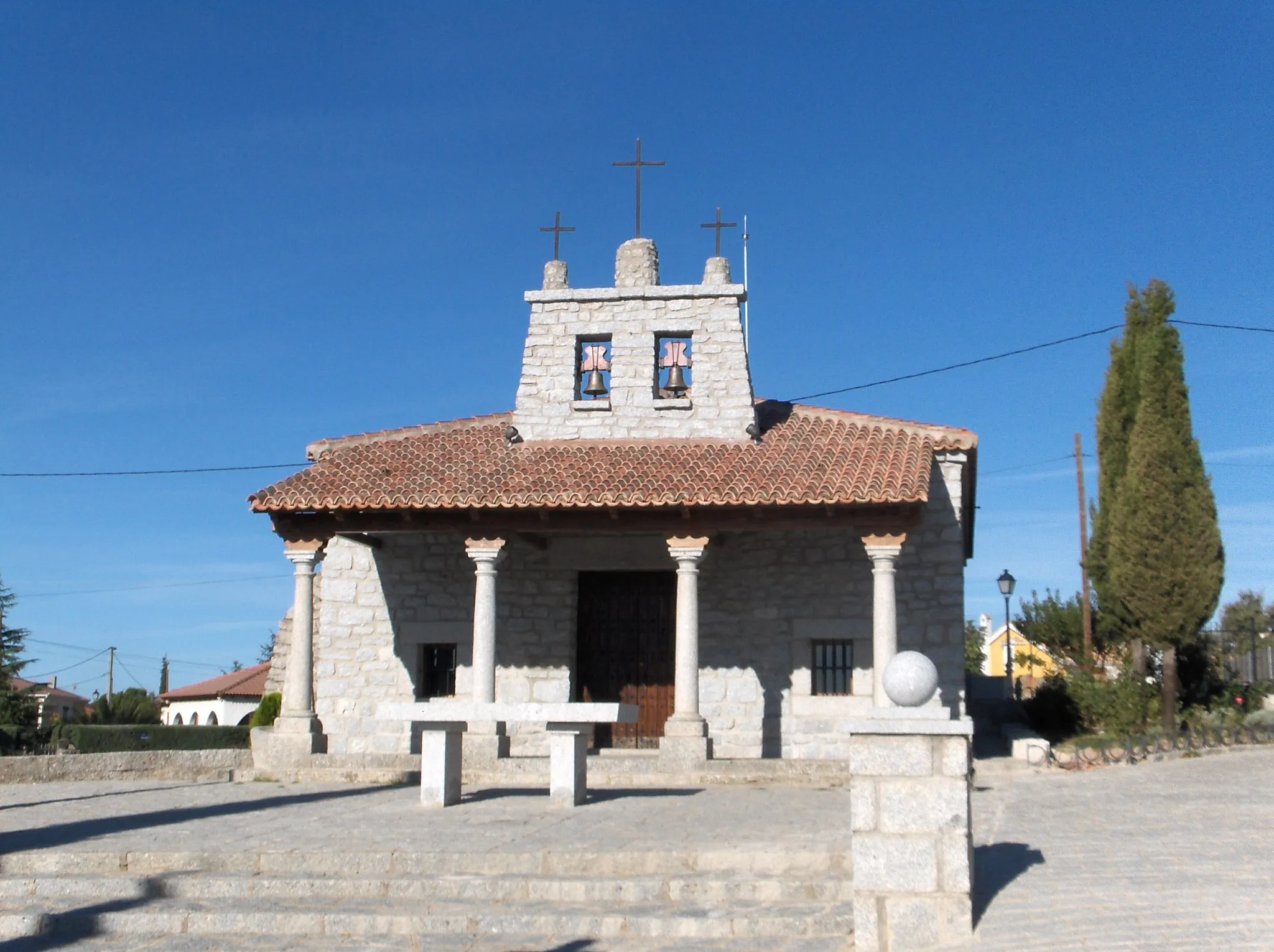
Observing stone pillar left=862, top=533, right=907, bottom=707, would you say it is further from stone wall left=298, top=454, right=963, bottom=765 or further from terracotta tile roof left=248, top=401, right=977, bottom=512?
stone wall left=298, top=454, right=963, bottom=765

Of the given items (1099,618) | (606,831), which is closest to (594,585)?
(606,831)

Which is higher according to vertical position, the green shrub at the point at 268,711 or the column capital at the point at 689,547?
the column capital at the point at 689,547

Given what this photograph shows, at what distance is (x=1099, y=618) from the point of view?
22.0 m

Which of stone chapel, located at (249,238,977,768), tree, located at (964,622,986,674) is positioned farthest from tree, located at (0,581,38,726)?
tree, located at (964,622,986,674)

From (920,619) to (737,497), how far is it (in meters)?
3.40

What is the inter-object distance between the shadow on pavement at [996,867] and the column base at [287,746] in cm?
932

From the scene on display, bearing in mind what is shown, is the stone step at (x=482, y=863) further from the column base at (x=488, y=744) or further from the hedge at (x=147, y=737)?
the hedge at (x=147, y=737)

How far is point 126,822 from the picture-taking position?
10391 mm

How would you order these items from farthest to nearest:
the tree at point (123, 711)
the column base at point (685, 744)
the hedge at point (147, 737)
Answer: the tree at point (123, 711) → the hedge at point (147, 737) → the column base at point (685, 744)

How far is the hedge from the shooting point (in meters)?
26.8

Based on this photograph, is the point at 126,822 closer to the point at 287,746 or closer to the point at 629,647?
the point at 287,746

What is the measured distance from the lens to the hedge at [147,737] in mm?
26766

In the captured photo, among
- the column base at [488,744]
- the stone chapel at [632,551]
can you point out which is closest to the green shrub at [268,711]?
the stone chapel at [632,551]

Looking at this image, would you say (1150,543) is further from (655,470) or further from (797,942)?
(797,942)
